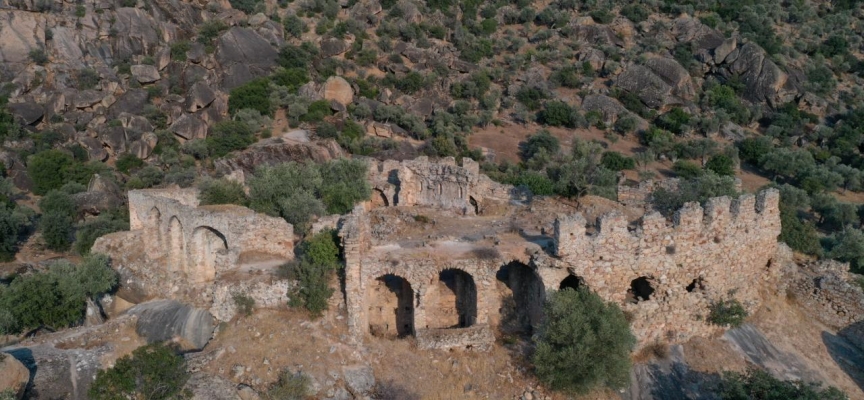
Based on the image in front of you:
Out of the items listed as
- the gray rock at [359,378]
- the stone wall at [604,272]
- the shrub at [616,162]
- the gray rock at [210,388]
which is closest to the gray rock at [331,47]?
the shrub at [616,162]

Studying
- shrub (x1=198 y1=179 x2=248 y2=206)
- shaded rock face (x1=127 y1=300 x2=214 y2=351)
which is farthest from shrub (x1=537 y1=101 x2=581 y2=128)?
shaded rock face (x1=127 y1=300 x2=214 y2=351)

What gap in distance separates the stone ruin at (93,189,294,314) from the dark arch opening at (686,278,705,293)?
39.4 ft

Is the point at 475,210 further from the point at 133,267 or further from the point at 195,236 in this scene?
the point at 133,267

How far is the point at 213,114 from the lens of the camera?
58500mm

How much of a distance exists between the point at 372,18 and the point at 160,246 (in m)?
63.5

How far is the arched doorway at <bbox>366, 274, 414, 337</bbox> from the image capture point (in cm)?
1862

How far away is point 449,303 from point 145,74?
54964 mm

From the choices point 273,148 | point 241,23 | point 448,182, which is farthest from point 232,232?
point 241,23

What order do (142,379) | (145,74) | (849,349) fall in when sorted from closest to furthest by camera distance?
(142,379), (849,349), (145,74)

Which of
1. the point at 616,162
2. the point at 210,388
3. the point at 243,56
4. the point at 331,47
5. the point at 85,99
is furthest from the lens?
the point at 331,47

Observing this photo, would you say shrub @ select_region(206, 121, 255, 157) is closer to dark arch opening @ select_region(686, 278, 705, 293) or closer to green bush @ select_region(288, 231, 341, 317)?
green bush @ select_region(288, 231, 341, 317)

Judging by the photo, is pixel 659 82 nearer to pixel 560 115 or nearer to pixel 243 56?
pixel 560 115

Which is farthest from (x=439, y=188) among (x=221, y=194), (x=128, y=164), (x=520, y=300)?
(x=128, y=164)

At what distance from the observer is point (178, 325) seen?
17391 millimetres
